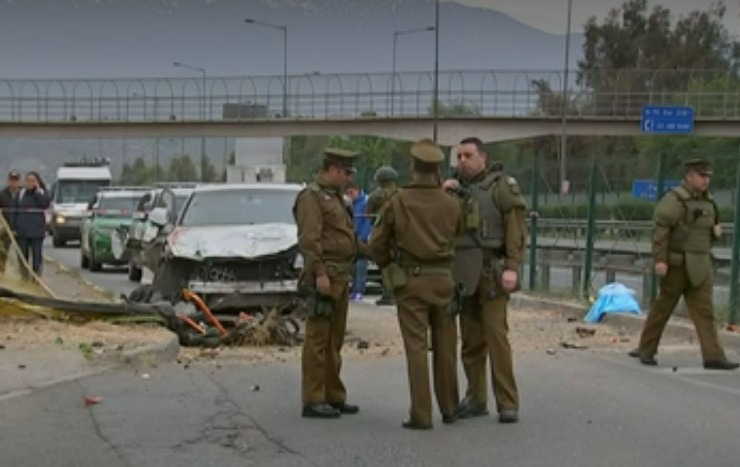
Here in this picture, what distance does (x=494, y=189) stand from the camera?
27.9 ft

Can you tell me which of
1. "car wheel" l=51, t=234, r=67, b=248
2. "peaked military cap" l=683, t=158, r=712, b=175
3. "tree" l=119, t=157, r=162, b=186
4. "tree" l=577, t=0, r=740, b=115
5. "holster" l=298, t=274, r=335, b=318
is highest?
"tree" l=577, t=0, r=740, b=115

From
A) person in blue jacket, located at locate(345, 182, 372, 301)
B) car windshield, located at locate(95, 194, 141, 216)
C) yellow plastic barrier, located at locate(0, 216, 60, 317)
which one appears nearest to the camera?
yellow plastic barrier, located at locate(0, 216, 60, 317)

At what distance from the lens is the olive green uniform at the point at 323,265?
27.5ft

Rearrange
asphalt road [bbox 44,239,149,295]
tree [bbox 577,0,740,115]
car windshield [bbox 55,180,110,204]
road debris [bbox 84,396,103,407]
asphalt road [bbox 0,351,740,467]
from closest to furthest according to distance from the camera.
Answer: asphalt road [bbox 0,351,740,467] < road debris [bbox 84,396,103,407] < asphalt road [bbox 44,239,149,295] < car windshield [bbox 55,180,110,204] < tree [bbox 577,0,740,115]

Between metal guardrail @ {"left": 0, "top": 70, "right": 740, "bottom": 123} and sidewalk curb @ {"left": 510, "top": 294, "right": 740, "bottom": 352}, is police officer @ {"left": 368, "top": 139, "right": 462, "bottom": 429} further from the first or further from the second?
metal guardrail @ {"left": 0, "top": 70, "right": 740, "bottom": 123}

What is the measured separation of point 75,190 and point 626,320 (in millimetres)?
30347

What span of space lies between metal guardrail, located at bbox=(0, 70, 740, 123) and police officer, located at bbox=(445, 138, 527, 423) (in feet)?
153

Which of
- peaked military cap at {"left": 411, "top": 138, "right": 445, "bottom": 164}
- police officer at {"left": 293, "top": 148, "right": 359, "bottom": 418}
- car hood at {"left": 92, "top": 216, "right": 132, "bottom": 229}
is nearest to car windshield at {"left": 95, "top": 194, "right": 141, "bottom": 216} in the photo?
car hood at {"left": 92, "top": 216, "right": 132, "bottom": 229}

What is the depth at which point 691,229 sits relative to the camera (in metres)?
11.1

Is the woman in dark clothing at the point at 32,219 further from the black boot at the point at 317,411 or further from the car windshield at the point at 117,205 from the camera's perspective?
the black boot at the point at 317,411

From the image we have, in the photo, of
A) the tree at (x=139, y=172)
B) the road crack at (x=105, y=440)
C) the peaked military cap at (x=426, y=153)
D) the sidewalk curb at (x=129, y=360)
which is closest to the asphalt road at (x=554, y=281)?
the sidewalk curb at (x=129, y=360)

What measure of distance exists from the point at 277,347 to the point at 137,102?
5262cm

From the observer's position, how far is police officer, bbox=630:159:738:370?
11.1 m

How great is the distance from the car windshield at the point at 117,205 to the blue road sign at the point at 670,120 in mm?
27129
